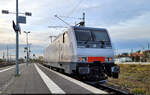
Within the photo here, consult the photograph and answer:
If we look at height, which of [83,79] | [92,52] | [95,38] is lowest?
[83,79]

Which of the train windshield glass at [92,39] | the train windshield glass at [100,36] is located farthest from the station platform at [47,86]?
the train windshield glass at [100,36]

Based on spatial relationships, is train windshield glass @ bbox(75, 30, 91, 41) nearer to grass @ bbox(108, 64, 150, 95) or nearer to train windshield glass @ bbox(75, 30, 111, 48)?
train windshield glass @ bbox(75, 30, 111, 48)

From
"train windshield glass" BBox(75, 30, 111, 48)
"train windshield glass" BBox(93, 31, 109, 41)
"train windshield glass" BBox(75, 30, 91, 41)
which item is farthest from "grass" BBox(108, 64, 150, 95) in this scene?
"train windshield glass" BBox(75, 30, 91, 41)

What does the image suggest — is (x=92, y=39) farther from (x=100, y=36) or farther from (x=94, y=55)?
(x=94, y=55)

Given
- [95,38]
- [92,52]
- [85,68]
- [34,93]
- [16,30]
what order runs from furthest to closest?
[16,30] < [95,38] < [92,52] < [85,68] < [34,93]

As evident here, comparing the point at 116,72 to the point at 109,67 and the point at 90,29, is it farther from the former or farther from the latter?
the point at 90,29

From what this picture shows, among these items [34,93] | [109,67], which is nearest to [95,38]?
[109,67]

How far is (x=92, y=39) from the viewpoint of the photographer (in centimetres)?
1284

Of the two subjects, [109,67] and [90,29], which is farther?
[90,29]

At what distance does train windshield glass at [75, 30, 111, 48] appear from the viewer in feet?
40.8

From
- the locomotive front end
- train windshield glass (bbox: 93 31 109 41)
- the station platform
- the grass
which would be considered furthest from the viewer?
train windshield glass (bbox: 93 31 109 41)

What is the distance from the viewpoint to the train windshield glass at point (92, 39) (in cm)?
1244

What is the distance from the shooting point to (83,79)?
533 inches

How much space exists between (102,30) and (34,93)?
7035mm
